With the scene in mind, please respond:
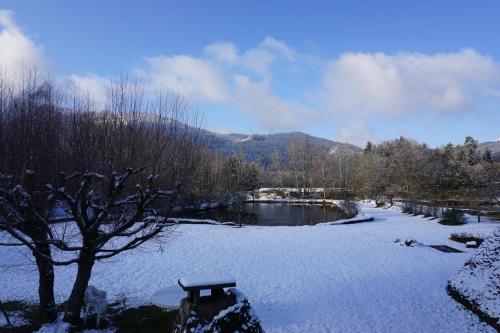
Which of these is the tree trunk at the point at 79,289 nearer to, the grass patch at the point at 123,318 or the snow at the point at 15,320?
the grass patch at the point at 123,318

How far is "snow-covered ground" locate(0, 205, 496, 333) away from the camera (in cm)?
791

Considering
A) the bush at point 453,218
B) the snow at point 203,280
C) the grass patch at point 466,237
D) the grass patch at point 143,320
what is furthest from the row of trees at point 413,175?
the snow at point 203,280

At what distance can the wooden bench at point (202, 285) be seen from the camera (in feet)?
18.7

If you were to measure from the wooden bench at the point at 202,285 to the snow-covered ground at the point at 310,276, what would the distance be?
0.54 m

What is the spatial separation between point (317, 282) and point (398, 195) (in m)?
33.5

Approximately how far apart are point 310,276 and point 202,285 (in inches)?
247

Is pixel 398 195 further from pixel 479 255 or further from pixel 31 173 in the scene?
pixel 31 173

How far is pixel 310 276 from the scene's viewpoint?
36.7 feet

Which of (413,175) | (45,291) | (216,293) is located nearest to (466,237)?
(216,293)

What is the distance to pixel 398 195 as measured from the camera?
40.5 metres

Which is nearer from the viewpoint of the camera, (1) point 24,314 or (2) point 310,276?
(1) point 24,314

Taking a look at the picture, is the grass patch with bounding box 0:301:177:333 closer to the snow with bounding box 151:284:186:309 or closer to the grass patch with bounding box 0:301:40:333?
the grass patch with bounding box 0:301:40:333

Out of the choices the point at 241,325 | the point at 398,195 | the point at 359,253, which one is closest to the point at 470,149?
the point at 398,195

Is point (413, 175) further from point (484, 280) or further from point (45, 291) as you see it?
point (45, 291)
